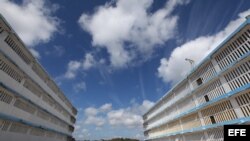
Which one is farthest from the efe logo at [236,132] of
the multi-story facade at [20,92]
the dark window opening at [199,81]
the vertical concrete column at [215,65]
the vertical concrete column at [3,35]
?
the vertical concrete column at [3,35]

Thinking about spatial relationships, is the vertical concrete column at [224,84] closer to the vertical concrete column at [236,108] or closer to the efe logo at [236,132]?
the vertical concrete column at [236,108]

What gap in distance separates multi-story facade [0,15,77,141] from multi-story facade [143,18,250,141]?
83.2 ft

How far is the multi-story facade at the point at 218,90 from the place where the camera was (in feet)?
66.6

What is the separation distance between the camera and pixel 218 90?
83.3 ft

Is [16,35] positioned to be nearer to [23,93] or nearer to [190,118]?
[23,93]

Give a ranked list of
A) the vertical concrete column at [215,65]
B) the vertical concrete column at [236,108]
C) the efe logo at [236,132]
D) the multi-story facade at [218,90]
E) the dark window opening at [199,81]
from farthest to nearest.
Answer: the dark window opening at [199,81] < the vertical concrete column at [215,65] < the vertical concrete column at [236,108] < the multi-story facade at [218,90] < the efe logo at [236,132]

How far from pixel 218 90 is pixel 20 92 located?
27409 millimetres

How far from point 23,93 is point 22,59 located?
521cm

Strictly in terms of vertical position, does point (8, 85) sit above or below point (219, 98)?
above

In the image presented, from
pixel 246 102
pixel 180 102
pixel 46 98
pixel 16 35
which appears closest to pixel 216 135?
pixel 246 102

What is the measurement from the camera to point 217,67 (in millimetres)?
24984

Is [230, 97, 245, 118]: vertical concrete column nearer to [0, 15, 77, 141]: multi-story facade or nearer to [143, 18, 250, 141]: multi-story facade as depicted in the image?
[143, 18, 250, 141]: multi-story facade

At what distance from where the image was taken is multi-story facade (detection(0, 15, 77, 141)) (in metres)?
24.4

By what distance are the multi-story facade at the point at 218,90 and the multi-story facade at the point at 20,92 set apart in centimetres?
2536
